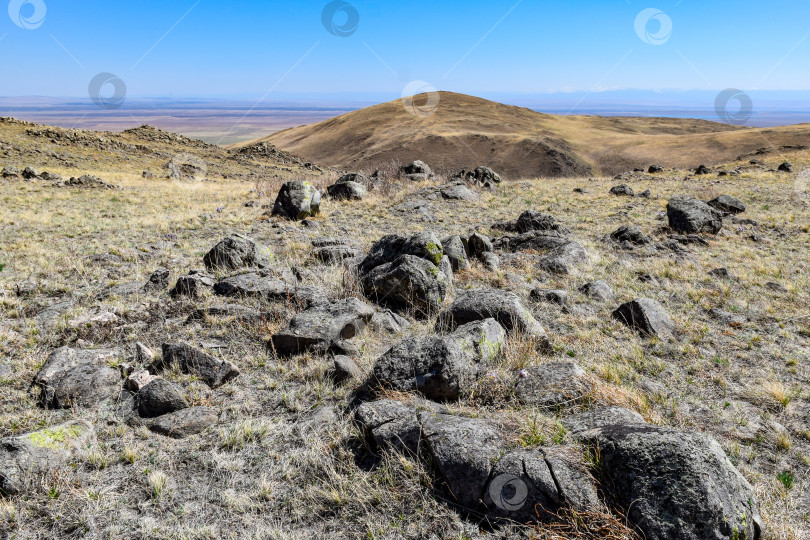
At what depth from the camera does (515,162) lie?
201 ft

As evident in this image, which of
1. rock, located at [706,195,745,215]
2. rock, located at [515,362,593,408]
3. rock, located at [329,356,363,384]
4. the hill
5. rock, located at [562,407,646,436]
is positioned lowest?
rock, located at [329,356,363,384]

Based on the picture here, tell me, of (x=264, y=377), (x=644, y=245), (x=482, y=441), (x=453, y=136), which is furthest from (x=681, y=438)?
(x=453, y=136)

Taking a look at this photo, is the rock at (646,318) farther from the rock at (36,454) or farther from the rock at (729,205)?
the rock at (729,205)

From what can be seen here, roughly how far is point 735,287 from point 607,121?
106 meters

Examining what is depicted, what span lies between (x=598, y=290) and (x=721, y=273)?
346 cm

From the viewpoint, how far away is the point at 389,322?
21.0 feet

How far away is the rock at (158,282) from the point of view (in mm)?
7529

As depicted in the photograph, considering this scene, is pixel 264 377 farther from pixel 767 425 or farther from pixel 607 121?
pixel 607 121

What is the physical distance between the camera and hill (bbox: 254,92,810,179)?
58.9 m

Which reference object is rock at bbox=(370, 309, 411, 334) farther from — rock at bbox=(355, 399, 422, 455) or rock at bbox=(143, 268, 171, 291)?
rock at bbox=(143, 268, 171, 291)

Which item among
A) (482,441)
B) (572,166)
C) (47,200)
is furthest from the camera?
(572,166)

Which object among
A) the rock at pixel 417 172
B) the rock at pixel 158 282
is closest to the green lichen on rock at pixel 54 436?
the rock at pixel 158 282

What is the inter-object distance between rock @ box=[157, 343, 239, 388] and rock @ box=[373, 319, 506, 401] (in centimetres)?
175

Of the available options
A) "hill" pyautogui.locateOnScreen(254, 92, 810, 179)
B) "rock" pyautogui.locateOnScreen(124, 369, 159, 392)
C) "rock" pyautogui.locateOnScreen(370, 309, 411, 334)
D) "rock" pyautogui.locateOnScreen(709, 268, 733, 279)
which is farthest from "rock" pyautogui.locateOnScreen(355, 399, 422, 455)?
"hill" pyautogui.locateOnScreen(254, 92, 810, 179)
